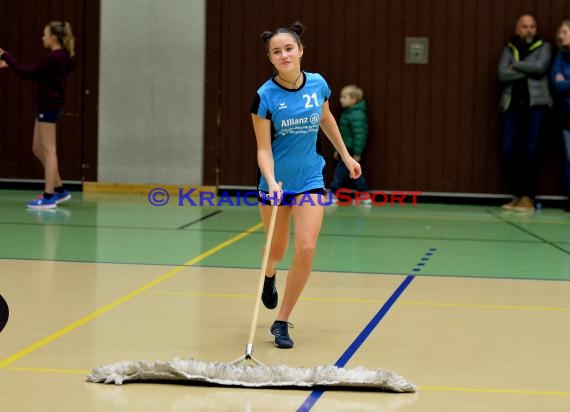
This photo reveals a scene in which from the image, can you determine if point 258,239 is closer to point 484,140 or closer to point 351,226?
point 351,226

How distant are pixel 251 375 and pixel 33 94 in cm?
1113

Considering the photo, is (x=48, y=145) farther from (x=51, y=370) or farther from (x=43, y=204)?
(x=51, y=370)

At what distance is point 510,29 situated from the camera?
1416cm

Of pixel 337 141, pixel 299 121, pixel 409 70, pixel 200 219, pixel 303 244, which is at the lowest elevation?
pixel 200 219

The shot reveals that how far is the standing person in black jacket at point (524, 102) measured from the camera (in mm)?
13398

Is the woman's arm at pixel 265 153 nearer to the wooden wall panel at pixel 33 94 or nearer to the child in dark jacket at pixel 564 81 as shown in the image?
the child in dark jacket at pixel 564 81

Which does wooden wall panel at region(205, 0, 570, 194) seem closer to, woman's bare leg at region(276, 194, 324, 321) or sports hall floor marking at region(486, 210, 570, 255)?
sports hall floor marking at region(486, 210, 570, 255)

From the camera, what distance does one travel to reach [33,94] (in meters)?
15.1

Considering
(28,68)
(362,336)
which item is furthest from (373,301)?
(28,68)

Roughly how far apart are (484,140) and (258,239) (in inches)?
202

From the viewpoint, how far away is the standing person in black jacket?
527 inches

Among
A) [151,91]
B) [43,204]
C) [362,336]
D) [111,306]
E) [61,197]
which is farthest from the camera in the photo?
[151,91]

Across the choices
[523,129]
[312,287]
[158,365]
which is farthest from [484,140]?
[158,365]

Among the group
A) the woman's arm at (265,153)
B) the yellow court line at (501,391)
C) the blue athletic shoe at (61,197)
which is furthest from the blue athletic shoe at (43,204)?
the yellow court line at (501,391)
